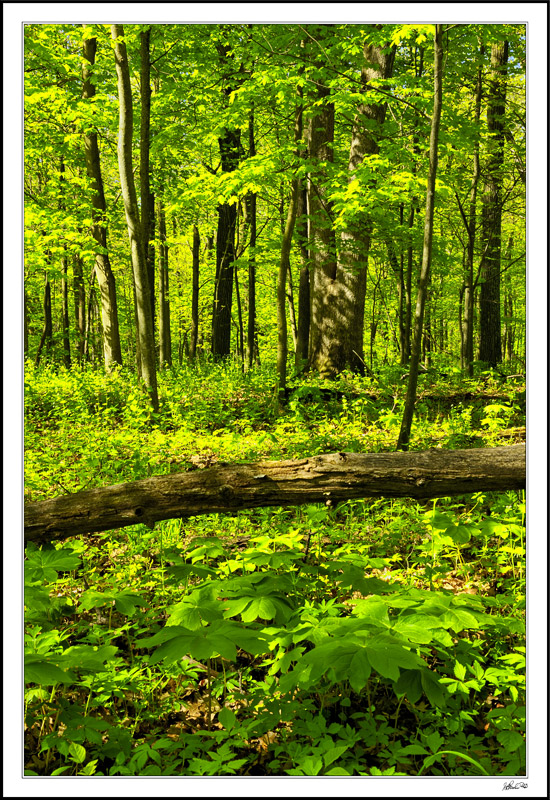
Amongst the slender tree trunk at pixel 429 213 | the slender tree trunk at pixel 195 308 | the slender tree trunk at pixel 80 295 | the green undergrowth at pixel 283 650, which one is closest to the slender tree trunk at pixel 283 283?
the slender tree trunk at pixel 429 213

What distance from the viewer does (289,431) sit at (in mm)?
7168

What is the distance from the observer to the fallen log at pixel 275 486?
3.27 meters

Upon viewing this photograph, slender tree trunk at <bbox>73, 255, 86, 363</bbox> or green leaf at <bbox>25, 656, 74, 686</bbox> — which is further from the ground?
slender tree trunk at <bbox>73, 255, 86, 363</bbox>

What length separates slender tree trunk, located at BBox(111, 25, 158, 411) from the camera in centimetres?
782

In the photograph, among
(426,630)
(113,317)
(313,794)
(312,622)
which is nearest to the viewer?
(313,794)

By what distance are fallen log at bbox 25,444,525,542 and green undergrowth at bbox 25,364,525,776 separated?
0.95ft

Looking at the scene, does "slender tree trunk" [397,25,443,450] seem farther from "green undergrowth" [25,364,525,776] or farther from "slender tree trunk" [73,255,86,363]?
"slender tree trunk" [73,255,86,363]

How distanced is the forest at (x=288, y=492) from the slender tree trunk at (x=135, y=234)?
0.04 meters

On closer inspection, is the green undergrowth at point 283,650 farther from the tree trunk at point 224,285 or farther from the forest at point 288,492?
the tree trunk at point 224,285

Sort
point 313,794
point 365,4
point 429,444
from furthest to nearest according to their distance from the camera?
point 429,444 → point 365,4 → point 313,794

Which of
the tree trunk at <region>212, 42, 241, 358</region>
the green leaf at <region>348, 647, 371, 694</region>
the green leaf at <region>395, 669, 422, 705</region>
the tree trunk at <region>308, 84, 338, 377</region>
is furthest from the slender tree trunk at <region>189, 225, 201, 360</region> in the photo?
the green leaf at <region>348, 647, 371, 694</region>
